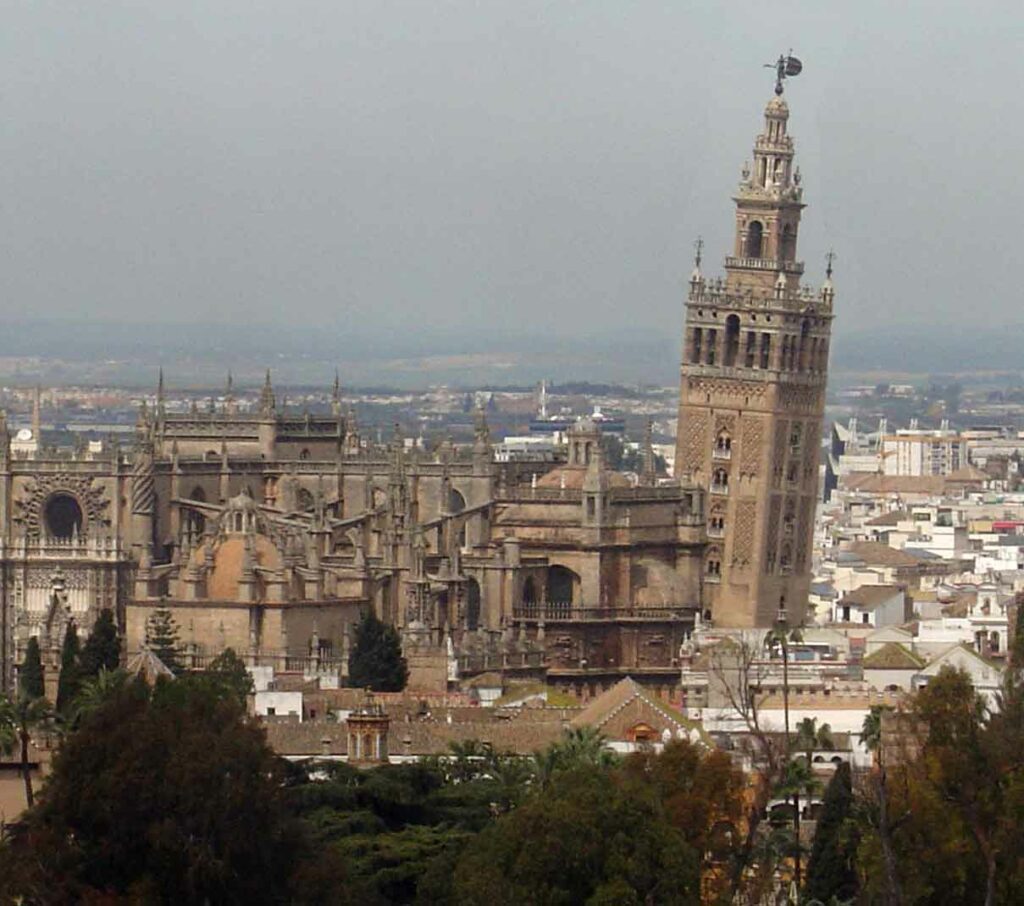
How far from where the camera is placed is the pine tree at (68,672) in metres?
96.4

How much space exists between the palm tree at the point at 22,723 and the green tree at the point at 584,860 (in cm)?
1104

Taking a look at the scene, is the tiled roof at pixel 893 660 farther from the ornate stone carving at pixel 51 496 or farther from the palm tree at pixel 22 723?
the palm tree at pixel 22 723

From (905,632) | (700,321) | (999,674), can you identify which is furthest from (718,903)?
(700,321)

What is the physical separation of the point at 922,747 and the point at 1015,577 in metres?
75.6

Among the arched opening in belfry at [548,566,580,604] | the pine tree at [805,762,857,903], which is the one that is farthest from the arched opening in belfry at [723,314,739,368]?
the pine tree at [805,762,857,903]

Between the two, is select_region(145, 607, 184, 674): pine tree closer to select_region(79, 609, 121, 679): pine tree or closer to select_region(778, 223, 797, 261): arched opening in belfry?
select_region(79, 609, 121, 679): pine tree

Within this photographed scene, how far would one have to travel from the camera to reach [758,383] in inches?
5128

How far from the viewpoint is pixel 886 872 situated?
7125cm

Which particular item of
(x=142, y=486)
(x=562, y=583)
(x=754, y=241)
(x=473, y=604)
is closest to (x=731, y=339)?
(x=754, y=241)

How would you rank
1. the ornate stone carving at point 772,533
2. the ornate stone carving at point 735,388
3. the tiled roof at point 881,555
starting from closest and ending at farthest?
the ornate stone carving at point 772,533 < the ornate stone carving at point 735,388 < the tiled roof at point 881,555

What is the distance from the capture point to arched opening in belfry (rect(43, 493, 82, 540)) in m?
127

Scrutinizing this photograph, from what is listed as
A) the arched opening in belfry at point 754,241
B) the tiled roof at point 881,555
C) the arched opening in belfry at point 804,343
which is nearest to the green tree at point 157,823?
the arched opening in belfry at point 804,343

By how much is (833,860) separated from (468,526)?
5009cm

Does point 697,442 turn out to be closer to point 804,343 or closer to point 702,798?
point 804,343
